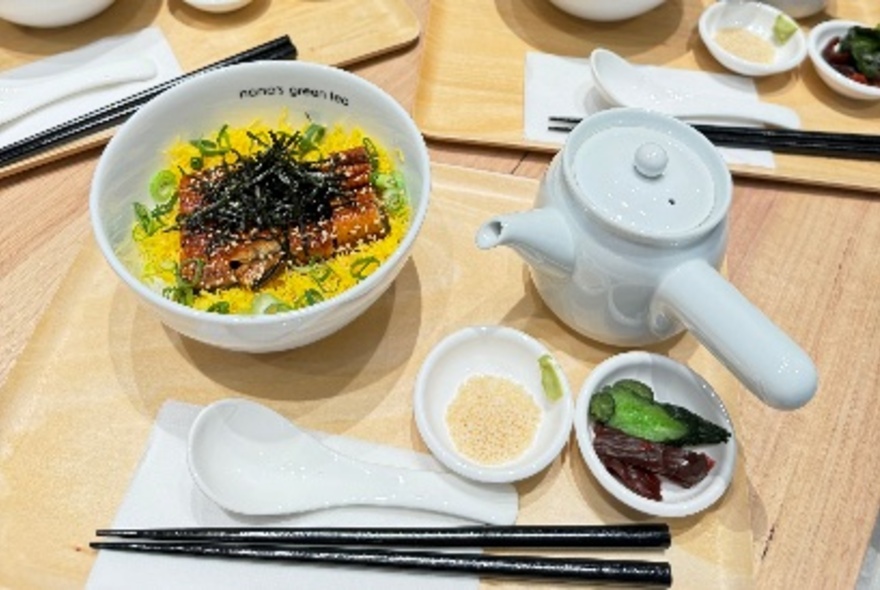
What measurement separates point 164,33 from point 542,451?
44.3 inches

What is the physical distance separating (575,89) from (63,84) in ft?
3.05

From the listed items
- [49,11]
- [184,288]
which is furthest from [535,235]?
[49,11]

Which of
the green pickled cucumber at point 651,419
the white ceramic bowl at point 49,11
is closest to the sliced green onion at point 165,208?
the white ceramic bowl at point 49,11

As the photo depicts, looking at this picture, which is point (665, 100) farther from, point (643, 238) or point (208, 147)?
point (208, 147)

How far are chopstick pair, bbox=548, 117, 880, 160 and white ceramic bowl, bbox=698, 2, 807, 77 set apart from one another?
0.17m

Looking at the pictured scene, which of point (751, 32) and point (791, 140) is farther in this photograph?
point (751, 32)

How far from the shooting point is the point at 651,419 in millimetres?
1117

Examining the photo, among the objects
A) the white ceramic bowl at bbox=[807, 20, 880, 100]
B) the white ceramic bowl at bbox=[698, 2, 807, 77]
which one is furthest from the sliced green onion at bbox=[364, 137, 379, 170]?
the white ceramic bowl at bbox=[807, 20, 880, 100]

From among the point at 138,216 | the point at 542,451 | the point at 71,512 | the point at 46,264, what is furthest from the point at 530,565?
the point at 46,264

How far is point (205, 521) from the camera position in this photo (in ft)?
3.47

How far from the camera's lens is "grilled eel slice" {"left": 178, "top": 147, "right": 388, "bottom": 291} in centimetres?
119

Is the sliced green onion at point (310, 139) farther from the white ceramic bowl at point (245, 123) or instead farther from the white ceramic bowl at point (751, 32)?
the white ceramic bowl at point (751, 32)

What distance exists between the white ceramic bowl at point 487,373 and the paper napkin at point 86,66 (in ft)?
2.62

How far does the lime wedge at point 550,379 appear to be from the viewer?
45.7 inches
